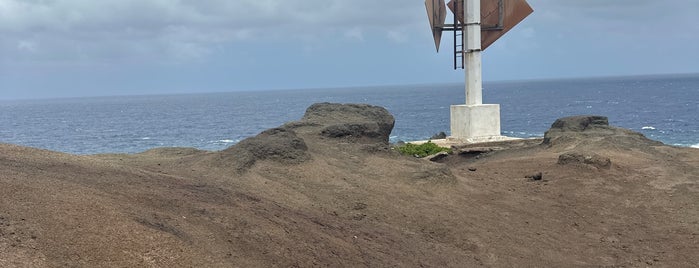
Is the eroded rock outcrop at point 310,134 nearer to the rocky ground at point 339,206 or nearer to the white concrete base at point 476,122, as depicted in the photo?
the rocky ground at point 339,206

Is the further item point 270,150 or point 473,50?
point 473,50

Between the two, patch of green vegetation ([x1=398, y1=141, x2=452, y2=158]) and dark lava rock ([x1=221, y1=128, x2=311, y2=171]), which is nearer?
dark lava rock ([x1=221, y1=128, x2=311, y2=171])

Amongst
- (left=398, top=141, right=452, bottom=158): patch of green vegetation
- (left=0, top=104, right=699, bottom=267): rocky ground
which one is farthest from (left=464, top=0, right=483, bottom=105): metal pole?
(left=0, top=104, right=699, bottom=267): rocky ground

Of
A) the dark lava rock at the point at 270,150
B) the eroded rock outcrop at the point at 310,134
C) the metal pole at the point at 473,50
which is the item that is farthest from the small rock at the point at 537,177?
the metal pole at the point at 473,50

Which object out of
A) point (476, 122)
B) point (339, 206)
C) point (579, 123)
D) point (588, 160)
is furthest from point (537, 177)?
point (476, 122)

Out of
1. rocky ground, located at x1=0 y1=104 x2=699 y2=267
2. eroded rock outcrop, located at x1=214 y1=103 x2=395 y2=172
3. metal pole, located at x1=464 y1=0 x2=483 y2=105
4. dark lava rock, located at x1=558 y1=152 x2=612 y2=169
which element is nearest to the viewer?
rocky ground, located at x1=0 y1=104 x2=699 y2=267

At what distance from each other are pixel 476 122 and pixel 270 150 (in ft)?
45.0

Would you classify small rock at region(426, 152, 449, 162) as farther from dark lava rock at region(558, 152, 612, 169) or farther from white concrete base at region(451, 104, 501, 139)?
dark lava rock at region(558, 152, 612, 169)

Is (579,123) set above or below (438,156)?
above

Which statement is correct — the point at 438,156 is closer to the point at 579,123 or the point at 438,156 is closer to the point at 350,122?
the point at 579,123

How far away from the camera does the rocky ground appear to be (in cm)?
668

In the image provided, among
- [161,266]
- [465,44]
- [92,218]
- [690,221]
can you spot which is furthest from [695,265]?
[465,44]

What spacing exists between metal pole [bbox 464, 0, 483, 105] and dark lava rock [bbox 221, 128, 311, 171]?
45.4ft

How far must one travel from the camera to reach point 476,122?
24297 mm
